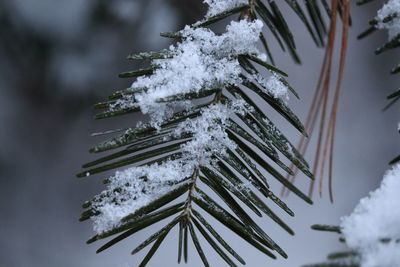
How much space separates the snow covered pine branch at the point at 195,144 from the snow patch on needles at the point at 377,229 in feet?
0.14

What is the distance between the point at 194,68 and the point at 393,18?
0.11 metres

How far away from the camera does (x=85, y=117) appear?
92cm

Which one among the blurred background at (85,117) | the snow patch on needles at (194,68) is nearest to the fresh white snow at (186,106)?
the snow patch on needles at (194,68)

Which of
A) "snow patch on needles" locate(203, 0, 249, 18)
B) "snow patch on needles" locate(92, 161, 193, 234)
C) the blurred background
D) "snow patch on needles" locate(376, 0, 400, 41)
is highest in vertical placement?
the blurred background

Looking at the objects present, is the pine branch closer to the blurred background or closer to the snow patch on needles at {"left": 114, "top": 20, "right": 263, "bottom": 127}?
the snow patch on needles at {"left": 114, "top": 20, "right": 263, "bottom": 127}

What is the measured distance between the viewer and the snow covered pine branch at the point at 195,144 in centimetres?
21

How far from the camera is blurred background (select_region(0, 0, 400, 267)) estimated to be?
0.73 m

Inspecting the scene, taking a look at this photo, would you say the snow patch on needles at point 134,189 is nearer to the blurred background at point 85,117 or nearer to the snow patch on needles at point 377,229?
the snow patch on needles at point 377,229

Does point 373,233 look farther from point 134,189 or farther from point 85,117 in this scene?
point 85,117

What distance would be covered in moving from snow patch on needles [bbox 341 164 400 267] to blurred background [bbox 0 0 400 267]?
584mm

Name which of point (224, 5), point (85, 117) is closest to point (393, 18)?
point (224, 5)

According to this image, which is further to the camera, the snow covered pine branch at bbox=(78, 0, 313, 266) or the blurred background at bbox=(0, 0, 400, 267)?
the blurred background at bbox=(0, 0, 400, 267)

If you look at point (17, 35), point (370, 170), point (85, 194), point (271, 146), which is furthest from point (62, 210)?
point (271, 146)

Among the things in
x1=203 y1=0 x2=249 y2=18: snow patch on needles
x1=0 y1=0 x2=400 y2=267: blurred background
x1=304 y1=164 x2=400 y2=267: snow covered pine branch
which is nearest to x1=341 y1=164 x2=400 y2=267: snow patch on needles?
x1=304 y1=164 x2=400 y2=267: snow covered pine branch
